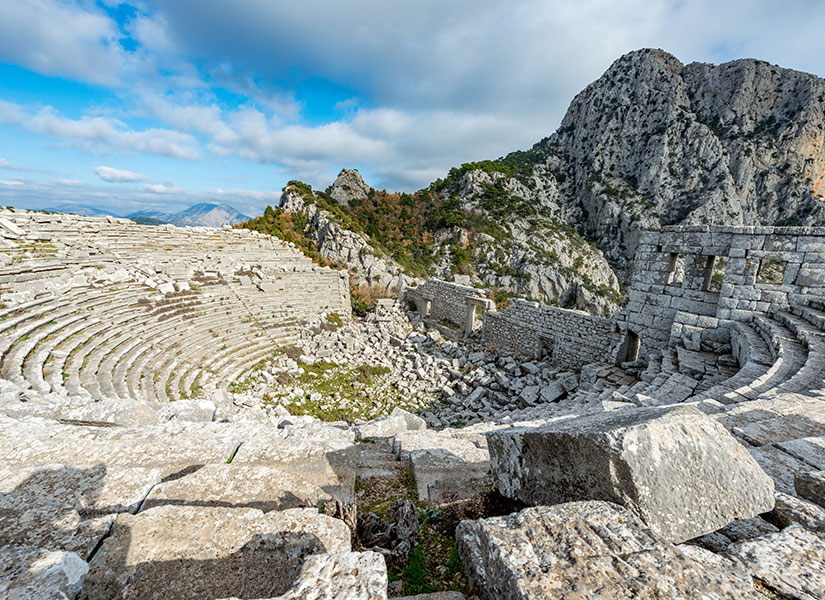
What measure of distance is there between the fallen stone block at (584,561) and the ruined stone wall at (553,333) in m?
9.37

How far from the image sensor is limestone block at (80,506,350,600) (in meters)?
1.49

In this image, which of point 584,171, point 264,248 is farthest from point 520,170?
point 264,248

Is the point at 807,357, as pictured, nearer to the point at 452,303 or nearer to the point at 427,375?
the point at 427,375

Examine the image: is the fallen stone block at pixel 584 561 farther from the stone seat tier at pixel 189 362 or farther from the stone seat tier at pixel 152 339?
the stone seat tier at pixel 189 362

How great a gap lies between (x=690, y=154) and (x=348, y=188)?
3571cm

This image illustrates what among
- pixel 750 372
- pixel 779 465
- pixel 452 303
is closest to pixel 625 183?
pixel 452 303

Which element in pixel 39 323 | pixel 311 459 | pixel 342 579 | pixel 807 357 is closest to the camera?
pixel 342 579

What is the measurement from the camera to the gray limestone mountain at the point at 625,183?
93.4ft

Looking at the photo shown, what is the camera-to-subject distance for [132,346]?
905 centimetres

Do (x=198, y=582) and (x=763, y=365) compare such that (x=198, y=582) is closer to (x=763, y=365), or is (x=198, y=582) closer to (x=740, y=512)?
(x=740, y=512)

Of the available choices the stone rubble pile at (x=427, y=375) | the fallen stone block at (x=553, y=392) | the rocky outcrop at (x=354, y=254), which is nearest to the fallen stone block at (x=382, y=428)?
the stone rubble pile at (x=427, y=375)

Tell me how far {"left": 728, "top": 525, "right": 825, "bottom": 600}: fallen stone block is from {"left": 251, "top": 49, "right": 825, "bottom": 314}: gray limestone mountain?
24665 millimetres

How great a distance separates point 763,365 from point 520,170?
3907 centimetres

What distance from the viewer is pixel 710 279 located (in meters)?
8.27
